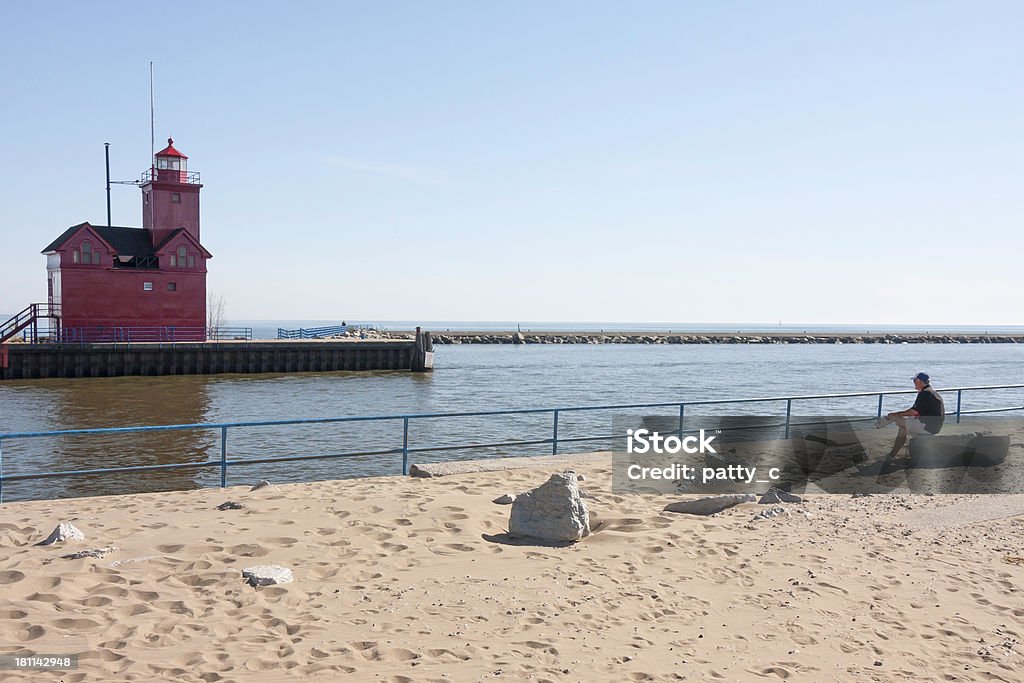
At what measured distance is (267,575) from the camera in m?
6.68

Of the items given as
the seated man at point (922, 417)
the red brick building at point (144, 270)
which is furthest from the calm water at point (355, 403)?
the seated man at point (922, 417)

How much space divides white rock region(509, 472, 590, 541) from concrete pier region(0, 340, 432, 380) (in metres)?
42.1

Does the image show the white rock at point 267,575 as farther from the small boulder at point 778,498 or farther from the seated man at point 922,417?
the seated man at point 922,417

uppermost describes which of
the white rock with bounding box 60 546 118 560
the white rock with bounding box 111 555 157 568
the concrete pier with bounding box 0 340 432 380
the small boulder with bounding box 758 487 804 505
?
the small boulder with bounding box 758 487 804 505

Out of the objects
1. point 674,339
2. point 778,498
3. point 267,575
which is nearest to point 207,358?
point 778,498

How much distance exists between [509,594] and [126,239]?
4897 cm

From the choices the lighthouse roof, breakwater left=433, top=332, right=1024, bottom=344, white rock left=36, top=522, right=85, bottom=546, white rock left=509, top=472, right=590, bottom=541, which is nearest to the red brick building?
the lighthouse roof

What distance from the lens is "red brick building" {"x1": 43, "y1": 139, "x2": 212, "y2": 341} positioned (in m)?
45.1

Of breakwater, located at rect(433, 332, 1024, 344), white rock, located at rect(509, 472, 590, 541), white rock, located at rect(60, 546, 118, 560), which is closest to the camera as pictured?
white rock, located at rect(60, 546, 118, 560)

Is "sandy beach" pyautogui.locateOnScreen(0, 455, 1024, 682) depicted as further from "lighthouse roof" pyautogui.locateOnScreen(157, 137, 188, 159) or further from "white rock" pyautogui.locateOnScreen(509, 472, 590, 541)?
"lighthouse roof" pyautogui.locateOnScreen(157, 137, 188, 159)

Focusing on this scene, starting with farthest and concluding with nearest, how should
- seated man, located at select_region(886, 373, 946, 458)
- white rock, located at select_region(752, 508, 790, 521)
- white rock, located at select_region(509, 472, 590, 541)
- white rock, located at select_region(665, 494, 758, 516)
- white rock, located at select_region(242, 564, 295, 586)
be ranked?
1. seated man, located at select_region(886, 373, 946, 458)
2. white rock, located at select_region(665, 494, 758, 516)
3. white rock, located at select_region(752, 508, 790, 521)
4. white rock, located at select_region(509, 472, 590, 541)
5. white rock, located at select_region(242, 564, 295, 586)

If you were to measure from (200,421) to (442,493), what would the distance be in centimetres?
2208

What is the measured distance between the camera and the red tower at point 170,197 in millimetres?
48906

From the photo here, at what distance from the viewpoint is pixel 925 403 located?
1223 cm
